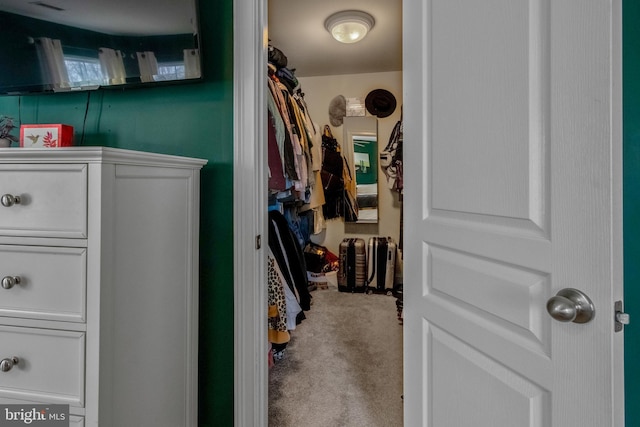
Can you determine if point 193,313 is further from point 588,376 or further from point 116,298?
point 588,376

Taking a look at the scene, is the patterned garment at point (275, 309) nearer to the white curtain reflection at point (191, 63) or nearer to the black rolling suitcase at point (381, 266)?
the white curtain reflection at point (191, 63)

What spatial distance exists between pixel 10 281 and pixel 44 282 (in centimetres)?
9

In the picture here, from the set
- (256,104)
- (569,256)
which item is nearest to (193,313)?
(256,104)

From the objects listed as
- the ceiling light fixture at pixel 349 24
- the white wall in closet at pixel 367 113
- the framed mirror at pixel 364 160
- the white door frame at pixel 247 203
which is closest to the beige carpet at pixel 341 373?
the white door frame at pixel 247 203

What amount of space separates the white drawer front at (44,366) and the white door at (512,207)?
3.04 ft

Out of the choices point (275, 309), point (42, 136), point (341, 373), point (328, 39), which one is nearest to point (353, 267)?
point (341, 373)

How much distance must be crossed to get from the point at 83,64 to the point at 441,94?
1343mm

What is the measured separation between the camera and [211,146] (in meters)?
1.33

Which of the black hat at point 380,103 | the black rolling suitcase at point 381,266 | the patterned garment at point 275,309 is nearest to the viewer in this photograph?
the patterned garment at point 275,309

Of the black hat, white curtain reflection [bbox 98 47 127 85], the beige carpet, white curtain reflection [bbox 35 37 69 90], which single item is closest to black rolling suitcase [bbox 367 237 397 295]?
the beige carpet

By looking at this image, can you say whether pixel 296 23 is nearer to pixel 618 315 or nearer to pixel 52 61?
pixel 52 61

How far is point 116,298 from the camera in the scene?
88cm

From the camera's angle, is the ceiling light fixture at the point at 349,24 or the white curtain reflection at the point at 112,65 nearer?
the white curtain reflection at the point at 112,65

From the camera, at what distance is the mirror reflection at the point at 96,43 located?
1207 mm
